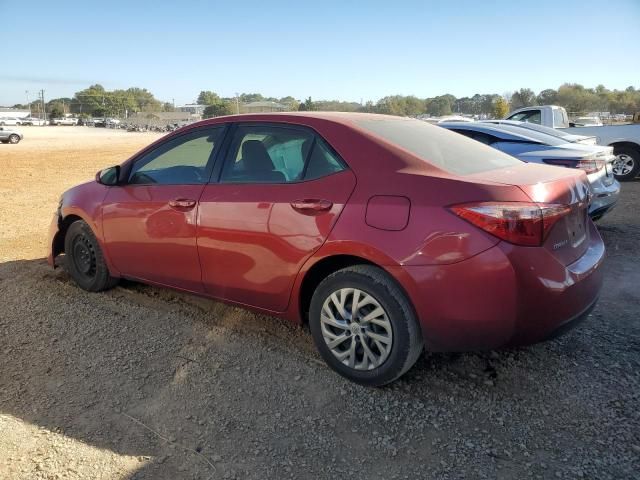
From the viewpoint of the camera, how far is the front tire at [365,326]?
293cm

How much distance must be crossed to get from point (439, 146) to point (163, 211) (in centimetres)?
202

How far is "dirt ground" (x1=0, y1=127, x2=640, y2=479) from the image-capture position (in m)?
2.55

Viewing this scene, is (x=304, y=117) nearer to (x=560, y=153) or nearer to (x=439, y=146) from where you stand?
(x=439, y=146)

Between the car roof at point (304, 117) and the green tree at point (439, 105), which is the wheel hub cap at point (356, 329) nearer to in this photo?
the car roof at point (304, 117)

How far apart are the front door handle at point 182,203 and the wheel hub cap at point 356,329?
1.25 m

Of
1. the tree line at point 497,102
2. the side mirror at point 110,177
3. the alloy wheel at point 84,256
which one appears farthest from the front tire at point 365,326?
the tree line at point 497,102

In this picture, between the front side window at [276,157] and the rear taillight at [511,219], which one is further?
the front side window at [276,157]

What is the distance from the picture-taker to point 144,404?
3.05 meters

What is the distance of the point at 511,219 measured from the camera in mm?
2666

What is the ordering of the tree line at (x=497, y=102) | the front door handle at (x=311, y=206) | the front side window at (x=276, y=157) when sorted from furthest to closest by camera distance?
the tree line at (x=497, y=102), the front side window at (x=276, y=157), the front door handle at (x=311, y=206)

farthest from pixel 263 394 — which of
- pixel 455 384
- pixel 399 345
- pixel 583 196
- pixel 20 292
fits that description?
pixel 20 292

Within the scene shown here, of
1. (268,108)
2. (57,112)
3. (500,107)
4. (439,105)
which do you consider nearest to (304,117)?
(268,108)

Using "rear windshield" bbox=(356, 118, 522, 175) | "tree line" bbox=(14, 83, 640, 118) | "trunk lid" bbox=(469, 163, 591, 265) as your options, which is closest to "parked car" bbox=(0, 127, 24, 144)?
"tree line" bbox=(14, 83, 640, 118)

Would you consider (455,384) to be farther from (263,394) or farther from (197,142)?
(197,142)
